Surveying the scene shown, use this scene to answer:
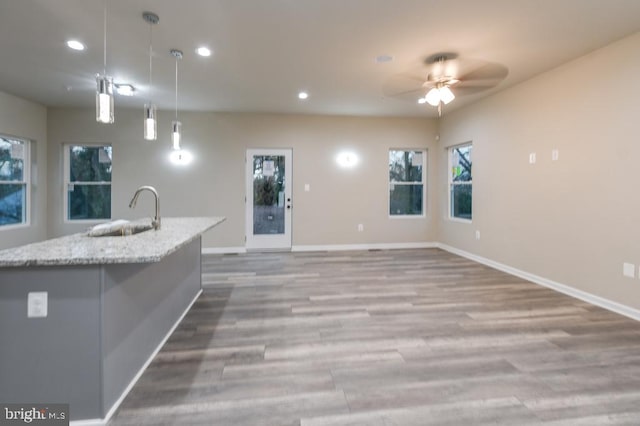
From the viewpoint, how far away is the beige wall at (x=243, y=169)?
223 inches

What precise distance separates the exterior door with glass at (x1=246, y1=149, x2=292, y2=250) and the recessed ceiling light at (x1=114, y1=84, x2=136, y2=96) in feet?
6.80

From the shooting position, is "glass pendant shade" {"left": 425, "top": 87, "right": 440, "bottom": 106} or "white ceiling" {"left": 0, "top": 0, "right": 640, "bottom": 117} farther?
"glass pendant shade" {"left": 425, "top": 87, "right": 440, "bottom": 106}

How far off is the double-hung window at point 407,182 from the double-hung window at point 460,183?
58 centimetres

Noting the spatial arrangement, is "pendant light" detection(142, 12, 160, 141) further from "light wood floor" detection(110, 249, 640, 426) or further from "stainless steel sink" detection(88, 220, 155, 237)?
"light wood floor" detection(110, 249, 640, 426)

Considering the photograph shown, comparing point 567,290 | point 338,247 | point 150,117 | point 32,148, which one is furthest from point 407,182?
point 32,148

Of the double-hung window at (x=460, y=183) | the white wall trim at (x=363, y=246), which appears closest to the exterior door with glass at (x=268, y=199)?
the white wall trim at (x=363, y=246)

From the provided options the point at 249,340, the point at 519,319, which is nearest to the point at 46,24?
the point at 249,340

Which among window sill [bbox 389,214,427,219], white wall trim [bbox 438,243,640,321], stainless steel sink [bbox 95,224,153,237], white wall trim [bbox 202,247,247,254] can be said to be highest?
window sill [bbox 389,214,427,219]

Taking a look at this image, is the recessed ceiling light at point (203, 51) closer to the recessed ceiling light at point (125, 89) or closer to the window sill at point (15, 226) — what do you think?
the recessed ceiling light at point (125, 89)

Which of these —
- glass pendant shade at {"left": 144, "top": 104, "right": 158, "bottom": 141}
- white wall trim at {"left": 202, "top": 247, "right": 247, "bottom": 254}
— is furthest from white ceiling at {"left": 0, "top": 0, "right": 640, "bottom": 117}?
white wall trim at {"left": 202, "top": 247, "right": 247, "bottom": 254}

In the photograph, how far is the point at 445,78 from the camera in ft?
11.9

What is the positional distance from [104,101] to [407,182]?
554cm

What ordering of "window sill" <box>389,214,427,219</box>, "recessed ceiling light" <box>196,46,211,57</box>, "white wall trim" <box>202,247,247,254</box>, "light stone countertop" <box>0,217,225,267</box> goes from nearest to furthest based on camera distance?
"light stone countertop" <box>0,217,225,267</box>
"recessed ceiling light" <box>196,46,211,57</box>
"white wall trim" <box>202,247,247,254</box>
"window sill" <box>389,214,427,219</box>

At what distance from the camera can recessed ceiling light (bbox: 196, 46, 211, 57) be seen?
327 cm
